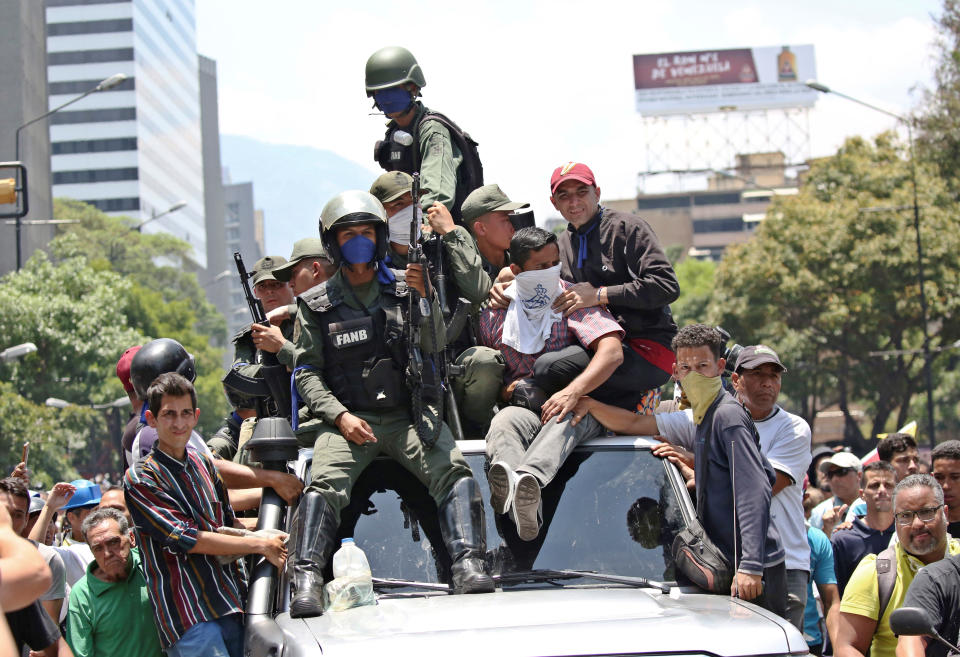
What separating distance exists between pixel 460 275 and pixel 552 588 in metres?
2.19

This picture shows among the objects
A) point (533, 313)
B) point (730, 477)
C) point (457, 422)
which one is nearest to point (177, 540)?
point (457, 422)

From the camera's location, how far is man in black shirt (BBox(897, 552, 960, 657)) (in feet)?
17.1

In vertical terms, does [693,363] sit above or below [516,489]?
above

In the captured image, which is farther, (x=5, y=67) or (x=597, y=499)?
(x=5, y=67)

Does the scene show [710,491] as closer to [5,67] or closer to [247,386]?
[247,386]

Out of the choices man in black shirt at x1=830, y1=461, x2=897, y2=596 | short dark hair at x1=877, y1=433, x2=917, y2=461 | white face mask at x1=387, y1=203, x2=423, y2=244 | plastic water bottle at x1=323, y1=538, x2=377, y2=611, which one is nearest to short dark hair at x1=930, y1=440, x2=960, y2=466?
man in black shirt at x1=830, y1=461, x2=897, y2=596

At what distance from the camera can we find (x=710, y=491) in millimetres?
5219

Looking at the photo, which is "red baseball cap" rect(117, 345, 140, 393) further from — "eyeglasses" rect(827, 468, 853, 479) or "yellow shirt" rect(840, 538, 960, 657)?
"eyeglasses" rect(827, 468, 853, 479)

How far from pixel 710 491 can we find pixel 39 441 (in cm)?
3483

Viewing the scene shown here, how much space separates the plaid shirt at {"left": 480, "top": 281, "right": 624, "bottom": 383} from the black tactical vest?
0.80 m

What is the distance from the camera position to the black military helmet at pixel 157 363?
6164 millimetres

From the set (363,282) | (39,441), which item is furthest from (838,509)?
(39,441)

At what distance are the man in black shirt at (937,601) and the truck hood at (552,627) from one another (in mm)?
1082

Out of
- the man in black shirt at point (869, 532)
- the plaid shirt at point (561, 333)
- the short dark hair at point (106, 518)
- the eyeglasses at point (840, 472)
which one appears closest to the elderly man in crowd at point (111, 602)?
the short dark hair at point (106, 518)
